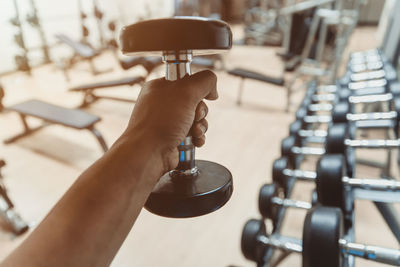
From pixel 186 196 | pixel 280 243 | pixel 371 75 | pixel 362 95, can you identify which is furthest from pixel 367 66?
pixel 186 196

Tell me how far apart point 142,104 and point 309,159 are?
1.89 m

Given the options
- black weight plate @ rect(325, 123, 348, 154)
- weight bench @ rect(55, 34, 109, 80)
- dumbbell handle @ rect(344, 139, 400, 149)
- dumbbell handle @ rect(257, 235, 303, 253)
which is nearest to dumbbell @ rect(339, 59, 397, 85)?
dumbbell handle @ rect(344, 139, 400, 149)

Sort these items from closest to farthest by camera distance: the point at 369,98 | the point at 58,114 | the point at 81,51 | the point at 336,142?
1. the point at 336,142
2. the point at 369,98
3. the point at 58,114
4. the point at 81,51

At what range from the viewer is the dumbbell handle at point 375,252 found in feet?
1.95

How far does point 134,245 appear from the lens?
4.14 feet

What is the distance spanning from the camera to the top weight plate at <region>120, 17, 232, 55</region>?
283 millimetres

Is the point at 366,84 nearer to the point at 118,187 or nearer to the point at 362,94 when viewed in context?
the point at 362,94

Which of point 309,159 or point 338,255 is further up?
point 338,255

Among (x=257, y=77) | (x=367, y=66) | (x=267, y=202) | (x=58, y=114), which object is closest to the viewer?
(x=267, y=202)

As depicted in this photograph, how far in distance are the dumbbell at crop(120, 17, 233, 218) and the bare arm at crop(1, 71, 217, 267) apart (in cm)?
3

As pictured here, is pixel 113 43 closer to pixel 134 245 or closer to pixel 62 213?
pixel 134 245

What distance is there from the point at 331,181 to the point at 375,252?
0.25 metres

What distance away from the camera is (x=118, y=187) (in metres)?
0.30

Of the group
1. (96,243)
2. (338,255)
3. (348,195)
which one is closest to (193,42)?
(96,243)
